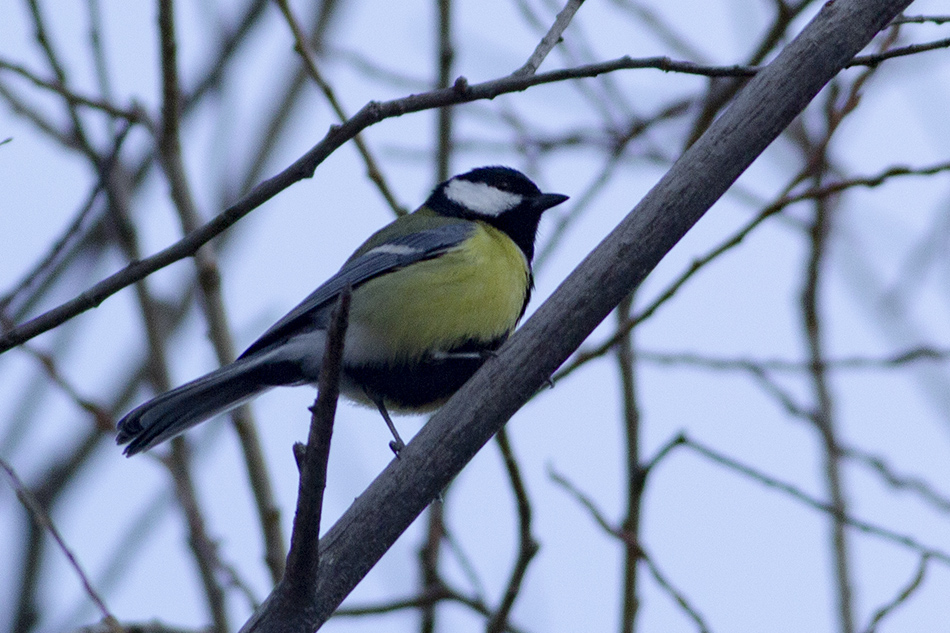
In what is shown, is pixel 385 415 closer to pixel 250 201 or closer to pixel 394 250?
pixel 394 250

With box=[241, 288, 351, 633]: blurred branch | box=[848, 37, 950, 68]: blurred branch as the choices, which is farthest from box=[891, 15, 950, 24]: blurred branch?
box=[241, 288, 351, 633]: blurred branch

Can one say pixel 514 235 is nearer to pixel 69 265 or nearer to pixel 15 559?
pixel 69 265

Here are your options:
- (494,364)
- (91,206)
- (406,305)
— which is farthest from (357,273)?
(494,364)

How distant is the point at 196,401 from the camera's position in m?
3.22

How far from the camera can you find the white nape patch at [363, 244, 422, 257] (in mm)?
3797

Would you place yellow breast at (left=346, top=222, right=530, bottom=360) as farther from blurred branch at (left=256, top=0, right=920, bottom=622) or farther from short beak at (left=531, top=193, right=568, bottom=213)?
blurred branch at (left=256, top=0, right=920, bottom=622)

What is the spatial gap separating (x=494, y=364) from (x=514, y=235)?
6.81ft

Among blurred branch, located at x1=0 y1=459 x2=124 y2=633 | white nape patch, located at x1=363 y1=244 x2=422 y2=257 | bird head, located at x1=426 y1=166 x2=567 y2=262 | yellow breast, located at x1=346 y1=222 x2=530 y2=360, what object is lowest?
blurred branch, located at x1=0 y1=459 x2=124 y2=633

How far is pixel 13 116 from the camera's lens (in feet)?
15.8

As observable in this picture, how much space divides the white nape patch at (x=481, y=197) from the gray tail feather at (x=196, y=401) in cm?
132

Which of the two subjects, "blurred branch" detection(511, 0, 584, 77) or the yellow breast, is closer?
"blurred branch" detection(511, 0, 584, 77)

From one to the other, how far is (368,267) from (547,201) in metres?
0.95

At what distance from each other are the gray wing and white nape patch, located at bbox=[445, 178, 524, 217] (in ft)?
1.37

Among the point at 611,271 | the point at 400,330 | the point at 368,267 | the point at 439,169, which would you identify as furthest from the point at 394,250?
the point at 611,271
